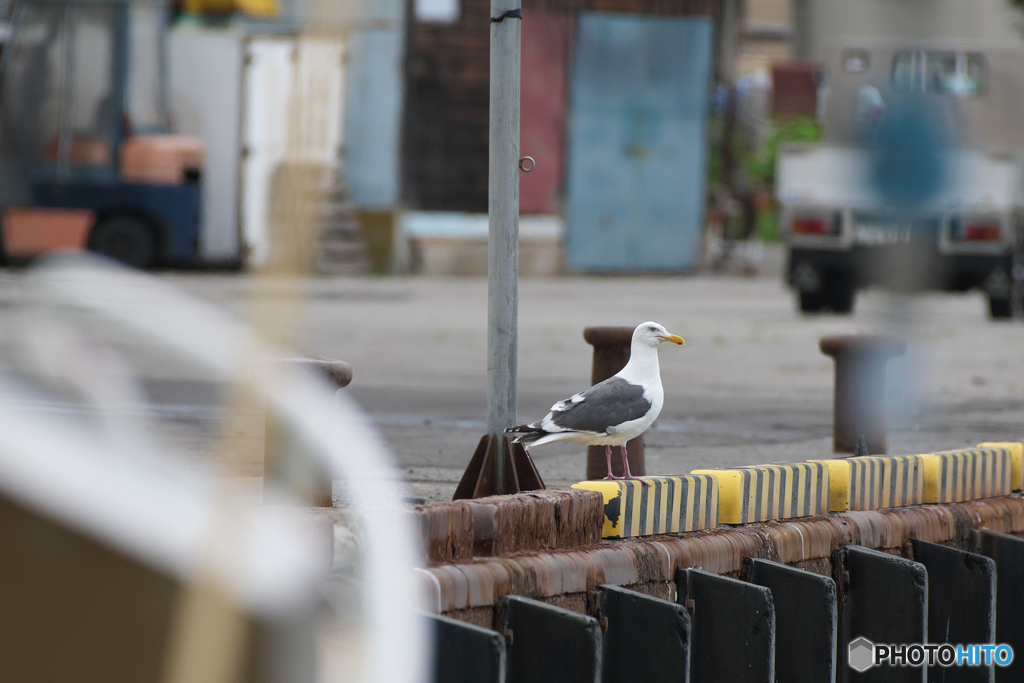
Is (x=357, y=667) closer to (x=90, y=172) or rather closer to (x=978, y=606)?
(x=978, y=606)

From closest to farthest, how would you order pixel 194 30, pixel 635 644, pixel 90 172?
pixel 635 644
pixel 90 172
pixel 194 30

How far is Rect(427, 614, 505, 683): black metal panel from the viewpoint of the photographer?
399cm

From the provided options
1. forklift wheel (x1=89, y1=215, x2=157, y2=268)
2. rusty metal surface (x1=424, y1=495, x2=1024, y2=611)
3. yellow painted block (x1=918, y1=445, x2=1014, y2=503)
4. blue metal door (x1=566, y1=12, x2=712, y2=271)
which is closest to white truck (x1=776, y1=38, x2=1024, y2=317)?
blue metal door (x1=566, y1=12, x2=712, y2=271)

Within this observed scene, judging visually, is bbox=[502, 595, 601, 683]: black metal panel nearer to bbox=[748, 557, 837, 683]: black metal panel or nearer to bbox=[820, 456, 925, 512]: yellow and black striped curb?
bbox=[748, 557, 837, 683]: black metal panel

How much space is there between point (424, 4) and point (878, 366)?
19.7m

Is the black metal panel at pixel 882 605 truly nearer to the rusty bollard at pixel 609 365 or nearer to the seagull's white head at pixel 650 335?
the seagull's white head at pixel 650 335

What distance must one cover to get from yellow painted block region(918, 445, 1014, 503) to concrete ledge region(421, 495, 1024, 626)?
7 centimetres

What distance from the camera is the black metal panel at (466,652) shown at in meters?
3.99

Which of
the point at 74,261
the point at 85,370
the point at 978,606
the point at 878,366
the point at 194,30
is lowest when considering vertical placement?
the point at 978,606

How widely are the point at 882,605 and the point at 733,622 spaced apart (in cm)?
91

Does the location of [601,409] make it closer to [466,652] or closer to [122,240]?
[466,652]

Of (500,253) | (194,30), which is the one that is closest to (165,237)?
(194,30)

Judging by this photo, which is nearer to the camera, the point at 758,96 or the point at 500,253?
the point at 500,253

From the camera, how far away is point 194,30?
23047mm
